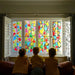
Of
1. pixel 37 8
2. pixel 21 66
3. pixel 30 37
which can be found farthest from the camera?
pixel 30 37

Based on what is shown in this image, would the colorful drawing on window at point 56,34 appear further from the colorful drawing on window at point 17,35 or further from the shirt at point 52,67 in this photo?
the shirt at point 52,67

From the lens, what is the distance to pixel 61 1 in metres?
4.56

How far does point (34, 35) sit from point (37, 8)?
944mm

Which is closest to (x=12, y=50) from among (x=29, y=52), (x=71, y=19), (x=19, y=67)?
(x=29, y=52)

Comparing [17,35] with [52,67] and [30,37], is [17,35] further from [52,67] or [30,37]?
[52,67]

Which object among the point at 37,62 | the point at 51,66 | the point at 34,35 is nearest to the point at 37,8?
the point at 34,35

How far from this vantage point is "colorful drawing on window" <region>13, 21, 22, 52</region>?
479cm

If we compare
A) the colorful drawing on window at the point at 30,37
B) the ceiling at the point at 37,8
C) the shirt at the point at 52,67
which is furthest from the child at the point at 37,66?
the ceiling at the point at 37,8

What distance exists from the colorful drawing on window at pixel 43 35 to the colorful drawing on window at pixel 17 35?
674mm

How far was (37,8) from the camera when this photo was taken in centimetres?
469

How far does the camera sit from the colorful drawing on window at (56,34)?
15.9ft

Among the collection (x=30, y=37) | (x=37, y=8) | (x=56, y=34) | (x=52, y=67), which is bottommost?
(x=52, y=67)

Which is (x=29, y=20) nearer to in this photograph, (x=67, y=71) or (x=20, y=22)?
(x=20, y=22)

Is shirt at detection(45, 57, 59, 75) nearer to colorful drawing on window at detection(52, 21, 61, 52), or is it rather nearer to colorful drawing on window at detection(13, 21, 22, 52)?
colorful drawing on window at detection(52, 21, 61, 52)
